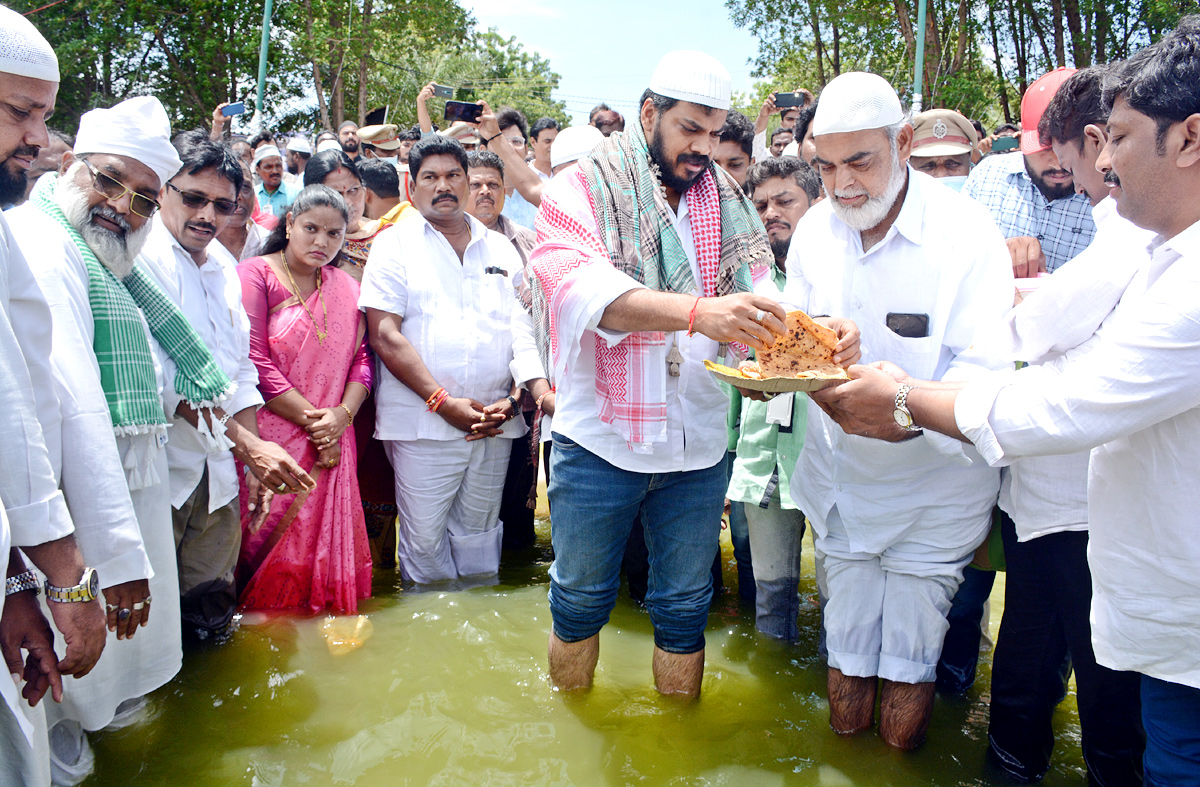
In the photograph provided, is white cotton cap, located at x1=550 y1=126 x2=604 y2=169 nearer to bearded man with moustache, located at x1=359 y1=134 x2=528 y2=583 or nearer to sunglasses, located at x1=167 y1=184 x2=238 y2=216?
bearded man with moustache, located at x1=359 y1=134 x2=528 y2=583

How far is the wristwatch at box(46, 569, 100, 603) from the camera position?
Result: 5.86 feet

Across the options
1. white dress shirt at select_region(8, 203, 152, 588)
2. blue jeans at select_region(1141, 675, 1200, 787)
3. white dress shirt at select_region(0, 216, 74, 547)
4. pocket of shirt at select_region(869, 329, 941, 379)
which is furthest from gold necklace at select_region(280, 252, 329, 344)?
blue jeans at select_region(1141, 675, 1200, 787)

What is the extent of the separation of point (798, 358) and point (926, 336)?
20.6 inches

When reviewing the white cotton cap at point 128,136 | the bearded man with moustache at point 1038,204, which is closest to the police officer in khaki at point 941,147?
the bearded man with moustache at point 1038,204

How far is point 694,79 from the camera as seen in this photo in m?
2.62

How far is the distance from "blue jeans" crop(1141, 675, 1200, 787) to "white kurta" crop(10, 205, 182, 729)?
2477 mm

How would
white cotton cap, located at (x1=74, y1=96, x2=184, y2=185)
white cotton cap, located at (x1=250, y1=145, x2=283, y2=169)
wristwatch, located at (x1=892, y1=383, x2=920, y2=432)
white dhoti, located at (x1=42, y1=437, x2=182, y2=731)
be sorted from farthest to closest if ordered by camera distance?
white cotton cap, located at (x1=250, y1=145, x2=283, y2=169) → white cotton cap, located at (x1=74, y1=96, x2=184, y2=185) → white dhoti, located at (x1=42, y1=437, x2=182, y2=731) → wristwatch, located at (x1=892, y1=383, x2=920, y2=432)

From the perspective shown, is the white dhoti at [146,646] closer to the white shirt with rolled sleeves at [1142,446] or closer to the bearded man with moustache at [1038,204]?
the white shirt with rolled sleeves at [1142,446]

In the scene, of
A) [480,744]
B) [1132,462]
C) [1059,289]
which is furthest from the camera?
[480,744]

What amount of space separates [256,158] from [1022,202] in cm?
662

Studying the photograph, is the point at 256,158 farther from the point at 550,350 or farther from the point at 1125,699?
the point at 1125,699

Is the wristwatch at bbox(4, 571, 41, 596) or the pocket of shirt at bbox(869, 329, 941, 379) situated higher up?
the pocket of shirt at bbox(869, 329, 941, 379)

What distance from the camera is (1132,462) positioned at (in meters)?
1.83

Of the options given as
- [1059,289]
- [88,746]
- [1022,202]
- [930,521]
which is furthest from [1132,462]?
[88,746]
